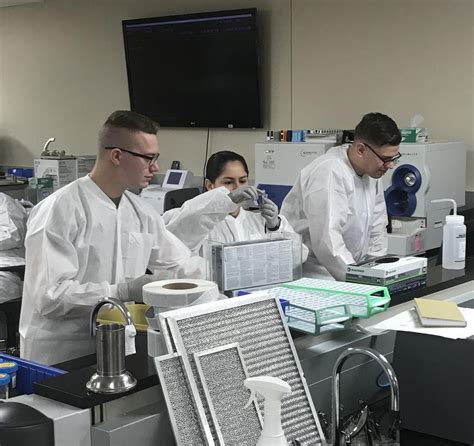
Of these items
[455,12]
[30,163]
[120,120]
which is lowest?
[30,163]

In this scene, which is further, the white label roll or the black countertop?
the white label roll

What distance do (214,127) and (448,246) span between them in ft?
10.2

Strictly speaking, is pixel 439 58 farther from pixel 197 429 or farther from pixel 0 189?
pixel 197 429

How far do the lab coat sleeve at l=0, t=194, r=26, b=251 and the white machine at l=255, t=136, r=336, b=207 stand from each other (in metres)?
1.33

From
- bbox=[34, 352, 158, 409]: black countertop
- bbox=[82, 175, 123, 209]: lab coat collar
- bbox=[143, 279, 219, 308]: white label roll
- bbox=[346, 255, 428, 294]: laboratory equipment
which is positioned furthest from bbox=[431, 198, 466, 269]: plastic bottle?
bbox=[34, 352, 158, 409]: black countertop

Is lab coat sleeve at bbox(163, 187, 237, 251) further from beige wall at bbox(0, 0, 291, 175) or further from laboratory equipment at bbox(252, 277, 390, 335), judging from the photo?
beige wall at bbox(0, 0, 291, 175)

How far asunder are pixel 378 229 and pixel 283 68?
196cm

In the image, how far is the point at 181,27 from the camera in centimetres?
541

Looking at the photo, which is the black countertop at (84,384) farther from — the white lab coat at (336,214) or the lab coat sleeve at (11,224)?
the lab coat sleeve at (11,224)

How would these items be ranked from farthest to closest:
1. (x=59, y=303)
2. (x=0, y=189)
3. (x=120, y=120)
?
(x=0, y=189) < (x=120, y=120) < (x=59, y=303)

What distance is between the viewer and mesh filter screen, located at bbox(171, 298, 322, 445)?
1.40 m

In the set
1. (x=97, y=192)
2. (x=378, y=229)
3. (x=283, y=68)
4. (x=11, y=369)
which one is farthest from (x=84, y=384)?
(x=283, y=68)

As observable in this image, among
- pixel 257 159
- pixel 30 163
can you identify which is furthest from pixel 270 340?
pixel 30 163

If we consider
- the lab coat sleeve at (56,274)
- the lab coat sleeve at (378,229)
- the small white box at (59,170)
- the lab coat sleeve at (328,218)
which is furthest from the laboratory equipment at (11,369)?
the small white box at (59,170)
